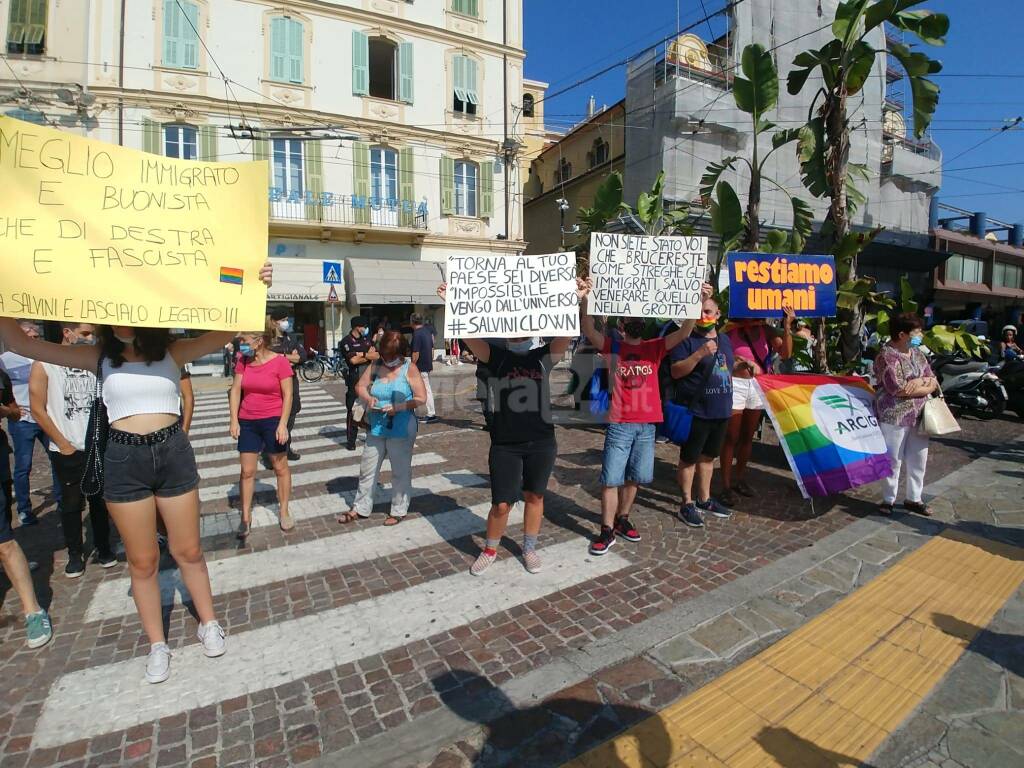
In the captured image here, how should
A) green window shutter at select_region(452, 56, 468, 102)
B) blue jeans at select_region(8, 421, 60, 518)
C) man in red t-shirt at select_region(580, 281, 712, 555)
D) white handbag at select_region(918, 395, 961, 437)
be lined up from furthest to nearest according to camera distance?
green window shutter at select_region(452, 56, 468, 102), blue jeans at select_region(8, 421, 60, 518), white handbag at select_region(918, 395, 961, 437), man in red t-shirt at select_region(580, 281, 712, 555)

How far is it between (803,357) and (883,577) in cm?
421

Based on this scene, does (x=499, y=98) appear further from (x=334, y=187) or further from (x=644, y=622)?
(x=644, y=622)

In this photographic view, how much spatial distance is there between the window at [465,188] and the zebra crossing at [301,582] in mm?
18817

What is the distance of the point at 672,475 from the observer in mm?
6602

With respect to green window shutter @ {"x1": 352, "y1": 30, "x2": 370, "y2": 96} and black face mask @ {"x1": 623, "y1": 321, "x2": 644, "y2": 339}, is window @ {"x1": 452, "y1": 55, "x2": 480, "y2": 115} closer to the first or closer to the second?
green window shutter @ {"x1": 352, "y1": 30, "x2": 370, "y2": 96}

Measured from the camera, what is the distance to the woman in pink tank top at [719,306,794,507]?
18.2 ft

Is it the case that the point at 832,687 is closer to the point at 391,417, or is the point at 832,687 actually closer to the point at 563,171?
the point at 391,417

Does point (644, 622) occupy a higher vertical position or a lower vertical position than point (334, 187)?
lower

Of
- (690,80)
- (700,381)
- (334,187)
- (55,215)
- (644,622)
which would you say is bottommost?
(644,622)

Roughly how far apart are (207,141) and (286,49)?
4.40m

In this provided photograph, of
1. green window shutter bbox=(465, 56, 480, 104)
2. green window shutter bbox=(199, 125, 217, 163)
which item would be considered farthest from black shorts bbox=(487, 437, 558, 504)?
green window shutter bbox=(465, 56, 480, 104)

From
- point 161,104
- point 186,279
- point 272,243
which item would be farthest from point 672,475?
point 161,104

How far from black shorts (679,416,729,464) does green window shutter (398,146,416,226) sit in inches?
752

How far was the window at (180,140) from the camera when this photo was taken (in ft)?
61.6
